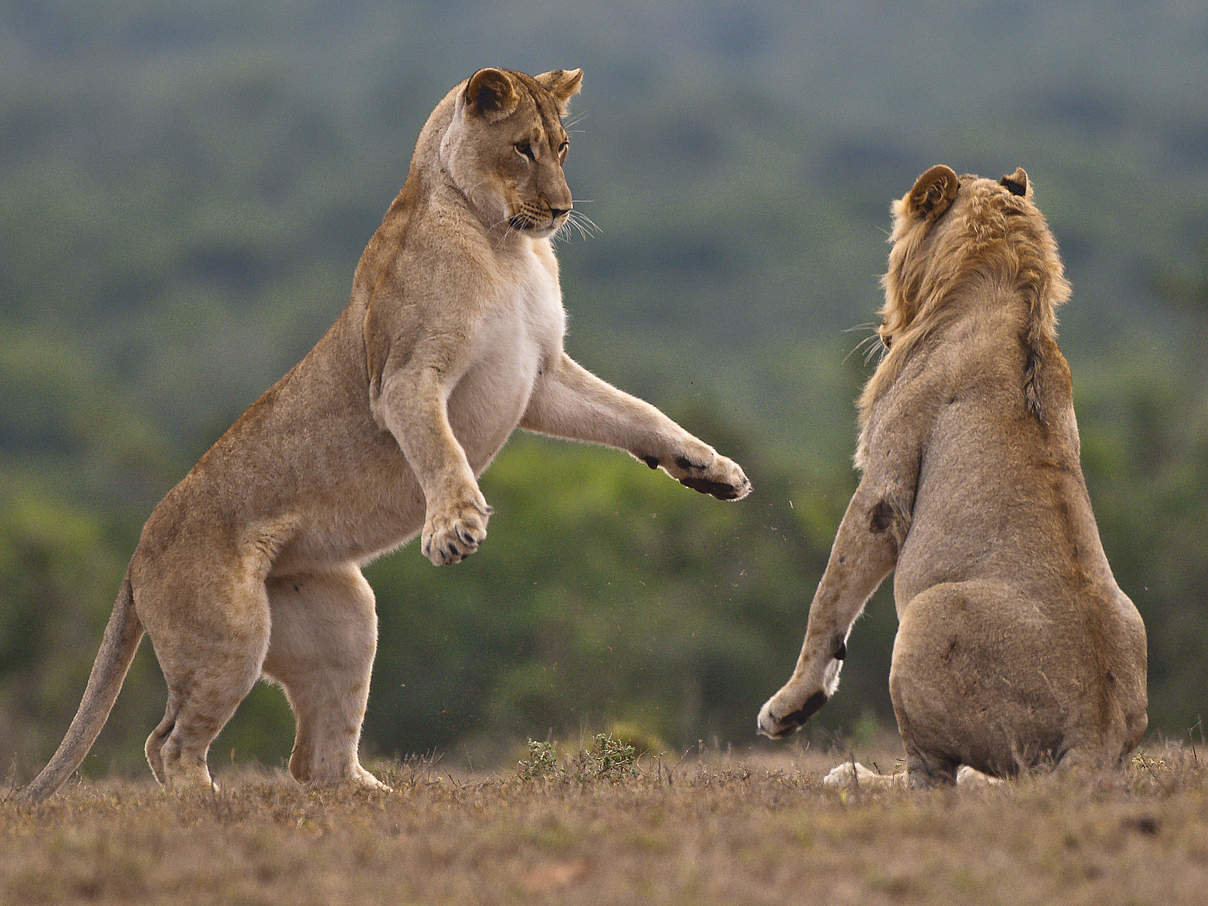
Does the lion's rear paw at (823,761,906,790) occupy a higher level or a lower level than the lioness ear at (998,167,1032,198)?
lower

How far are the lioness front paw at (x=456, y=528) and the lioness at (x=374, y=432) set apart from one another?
423mm

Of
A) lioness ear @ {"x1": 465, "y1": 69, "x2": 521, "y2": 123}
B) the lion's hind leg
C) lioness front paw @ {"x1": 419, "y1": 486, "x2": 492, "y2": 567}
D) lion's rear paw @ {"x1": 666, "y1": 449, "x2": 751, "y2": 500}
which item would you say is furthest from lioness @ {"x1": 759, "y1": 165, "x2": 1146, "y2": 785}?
lioness ear @ {"x1": 465, "y1": 69, "x2": 521, "y2": 123}

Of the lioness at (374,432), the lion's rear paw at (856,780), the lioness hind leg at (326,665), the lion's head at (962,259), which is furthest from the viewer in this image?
the lioness hind leg at (326,665)

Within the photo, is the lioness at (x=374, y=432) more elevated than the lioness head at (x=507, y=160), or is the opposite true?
the lioness head at (x=507, y=160)

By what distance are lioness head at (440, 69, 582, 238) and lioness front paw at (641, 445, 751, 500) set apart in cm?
115

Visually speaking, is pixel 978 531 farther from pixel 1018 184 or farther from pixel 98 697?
pixel 98 697

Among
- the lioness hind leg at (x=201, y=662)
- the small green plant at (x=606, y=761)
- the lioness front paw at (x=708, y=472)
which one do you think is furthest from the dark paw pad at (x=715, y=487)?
the lioness hind leg at (x=201, y=662)

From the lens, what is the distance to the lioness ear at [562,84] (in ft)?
24.0

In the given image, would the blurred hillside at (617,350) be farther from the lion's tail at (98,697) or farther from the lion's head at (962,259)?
the lion's tail at (98,697)

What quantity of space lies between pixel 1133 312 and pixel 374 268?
128676mm

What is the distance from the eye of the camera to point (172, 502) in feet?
23.6

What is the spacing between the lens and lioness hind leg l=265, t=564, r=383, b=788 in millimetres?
7309

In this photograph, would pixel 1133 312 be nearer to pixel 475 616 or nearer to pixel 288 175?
pixel 288 175

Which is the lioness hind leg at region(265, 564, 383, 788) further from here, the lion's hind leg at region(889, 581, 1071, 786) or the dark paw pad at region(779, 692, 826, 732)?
the lion's hind leg at region(889, 581, 1071, 786)
